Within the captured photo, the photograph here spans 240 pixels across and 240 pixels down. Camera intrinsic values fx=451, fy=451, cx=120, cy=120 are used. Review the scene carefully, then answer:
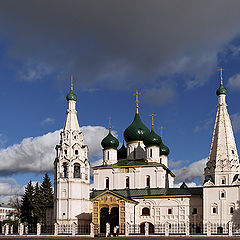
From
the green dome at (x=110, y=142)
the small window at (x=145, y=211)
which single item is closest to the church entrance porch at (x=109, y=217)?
the small window at (x=145, y=211)

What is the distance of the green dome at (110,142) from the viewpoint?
169 feet

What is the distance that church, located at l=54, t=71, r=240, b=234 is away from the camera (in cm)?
4222

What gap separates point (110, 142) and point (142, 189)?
699 cm

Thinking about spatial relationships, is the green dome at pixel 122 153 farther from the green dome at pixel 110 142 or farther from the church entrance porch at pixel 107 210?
the church entrance porch at pixel 107 210

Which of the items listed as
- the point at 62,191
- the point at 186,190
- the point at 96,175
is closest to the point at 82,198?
the point at 62,191

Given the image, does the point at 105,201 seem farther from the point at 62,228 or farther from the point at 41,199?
the point at 41,199

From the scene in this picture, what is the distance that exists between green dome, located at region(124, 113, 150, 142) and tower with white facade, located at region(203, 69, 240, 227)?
398 inches

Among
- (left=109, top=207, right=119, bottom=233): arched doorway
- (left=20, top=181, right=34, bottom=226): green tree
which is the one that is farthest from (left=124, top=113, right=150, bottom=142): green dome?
(left=20, top=181, right=34, bottom=226): green tree

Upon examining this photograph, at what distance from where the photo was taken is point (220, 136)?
43688 mm

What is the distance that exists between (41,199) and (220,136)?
2436 centimetres

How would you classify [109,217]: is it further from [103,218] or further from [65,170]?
[65,170]

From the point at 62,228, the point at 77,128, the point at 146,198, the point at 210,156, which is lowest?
the point at 62,228

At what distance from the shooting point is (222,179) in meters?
42.5

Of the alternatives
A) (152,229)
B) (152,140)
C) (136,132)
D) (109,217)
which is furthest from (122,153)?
(109,217)
